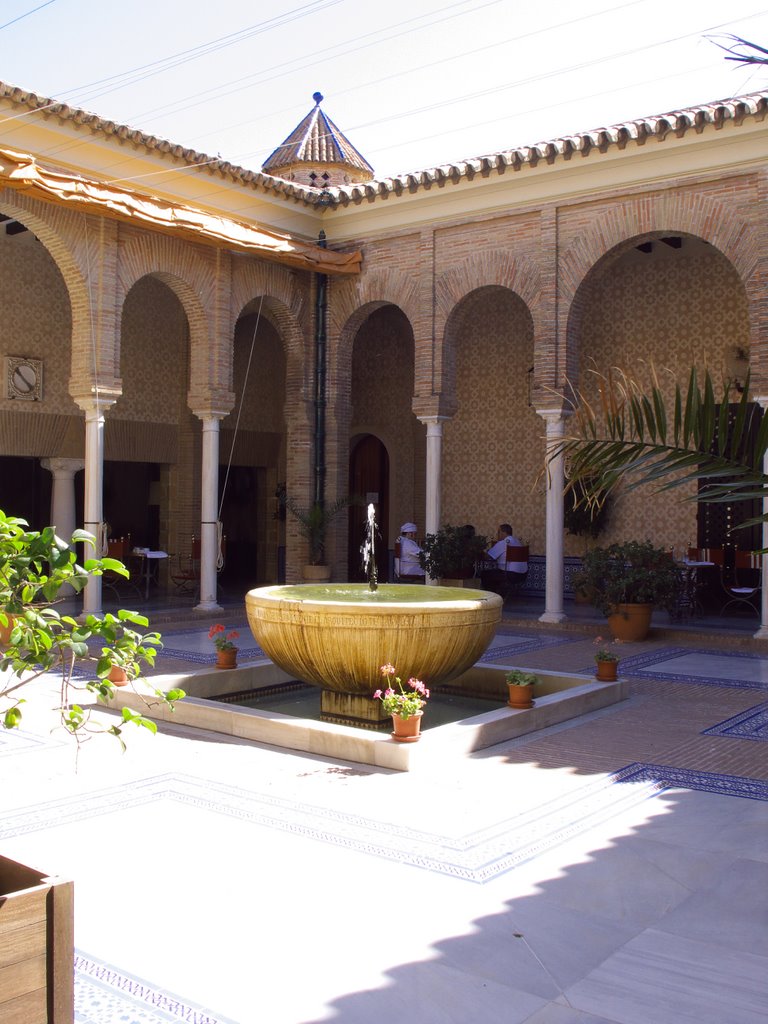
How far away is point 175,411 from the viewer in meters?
16.2

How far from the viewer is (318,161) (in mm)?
21406

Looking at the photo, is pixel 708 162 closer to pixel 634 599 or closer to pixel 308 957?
pixel 634 599

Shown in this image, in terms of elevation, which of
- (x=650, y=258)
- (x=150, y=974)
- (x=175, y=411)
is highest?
(x=650, y=258)

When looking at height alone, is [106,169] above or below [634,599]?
above

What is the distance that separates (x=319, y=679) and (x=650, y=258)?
995 centimetres

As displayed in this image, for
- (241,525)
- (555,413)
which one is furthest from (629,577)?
(241,525)

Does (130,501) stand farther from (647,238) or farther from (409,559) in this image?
(647,238)

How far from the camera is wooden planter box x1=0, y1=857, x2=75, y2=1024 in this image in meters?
2.30

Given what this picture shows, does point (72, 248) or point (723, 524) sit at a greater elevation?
point (72, 248)

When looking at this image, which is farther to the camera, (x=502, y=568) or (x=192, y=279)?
(x=502, y=568)

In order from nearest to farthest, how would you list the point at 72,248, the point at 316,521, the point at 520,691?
the point at 520,691, the point at 72,248, the point at 316,521

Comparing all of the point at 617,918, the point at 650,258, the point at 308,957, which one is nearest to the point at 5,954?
the point at 308,957

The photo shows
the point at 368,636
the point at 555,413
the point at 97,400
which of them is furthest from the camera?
the point at 555,413

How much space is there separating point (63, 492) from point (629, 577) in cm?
806
